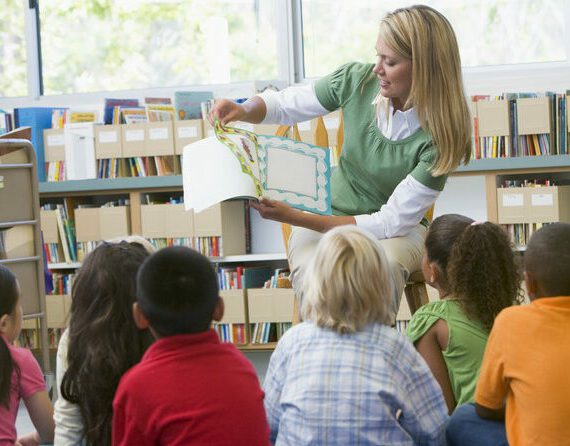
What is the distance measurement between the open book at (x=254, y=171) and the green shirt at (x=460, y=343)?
434 mm

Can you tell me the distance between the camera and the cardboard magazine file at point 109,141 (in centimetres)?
439

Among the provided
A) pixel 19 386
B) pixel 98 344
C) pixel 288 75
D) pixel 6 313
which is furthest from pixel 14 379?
pixel 288 75

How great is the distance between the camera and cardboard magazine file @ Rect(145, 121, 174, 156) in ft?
14.2

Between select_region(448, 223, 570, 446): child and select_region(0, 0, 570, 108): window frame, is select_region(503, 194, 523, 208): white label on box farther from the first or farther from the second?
select_region(448, 223, 570, 446): child

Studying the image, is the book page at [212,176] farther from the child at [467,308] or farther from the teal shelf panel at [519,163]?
the teal shelf panel at [519,163]

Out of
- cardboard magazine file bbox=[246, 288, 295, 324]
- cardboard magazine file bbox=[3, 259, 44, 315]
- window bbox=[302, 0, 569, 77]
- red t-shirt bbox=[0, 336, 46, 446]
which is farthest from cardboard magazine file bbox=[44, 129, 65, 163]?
red t-shirt bbox=[0, 336, 46, 446]

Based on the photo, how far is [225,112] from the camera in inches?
99.2

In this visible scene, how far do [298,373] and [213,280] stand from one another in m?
Result: 0.30

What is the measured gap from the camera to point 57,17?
16.9 ft

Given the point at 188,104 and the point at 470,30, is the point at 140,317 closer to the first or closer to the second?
the point at 188,104

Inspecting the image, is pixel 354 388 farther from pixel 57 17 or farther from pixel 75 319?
pixel 57 17

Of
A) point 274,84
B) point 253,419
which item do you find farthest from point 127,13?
point 253,419

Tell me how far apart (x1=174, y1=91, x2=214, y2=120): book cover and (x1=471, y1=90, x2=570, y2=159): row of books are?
4.28 ft

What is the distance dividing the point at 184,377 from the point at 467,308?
89 cm
